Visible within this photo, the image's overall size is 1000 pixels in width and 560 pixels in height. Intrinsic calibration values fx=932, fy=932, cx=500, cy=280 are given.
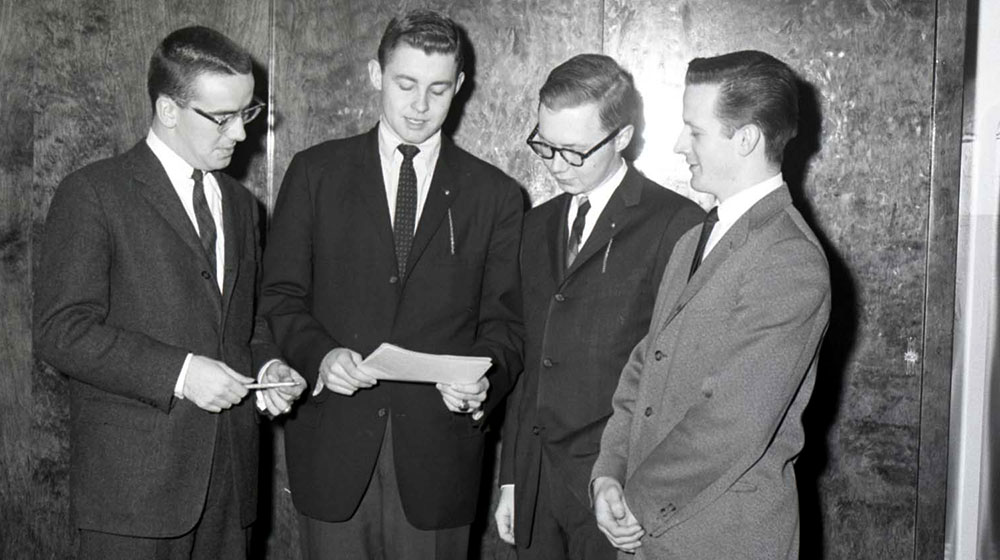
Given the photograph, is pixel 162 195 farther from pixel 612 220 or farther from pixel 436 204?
pixel 612 220

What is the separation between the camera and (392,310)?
98.6 inches

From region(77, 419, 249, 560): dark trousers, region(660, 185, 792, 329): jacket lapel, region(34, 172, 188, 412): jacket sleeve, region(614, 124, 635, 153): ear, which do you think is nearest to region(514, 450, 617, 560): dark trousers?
region(660, 185, 792, 329): jacket lapel

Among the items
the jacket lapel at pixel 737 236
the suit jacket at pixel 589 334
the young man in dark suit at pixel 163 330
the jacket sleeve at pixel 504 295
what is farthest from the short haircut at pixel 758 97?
the young man in dark suit at pixel 163 330

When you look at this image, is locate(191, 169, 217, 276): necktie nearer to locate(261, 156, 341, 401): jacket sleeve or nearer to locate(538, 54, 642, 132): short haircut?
locate(261, 156, 341, 401): jacket sleeve

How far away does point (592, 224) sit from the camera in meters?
2.52

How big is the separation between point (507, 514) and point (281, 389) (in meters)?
0.71

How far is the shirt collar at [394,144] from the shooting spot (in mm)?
2613

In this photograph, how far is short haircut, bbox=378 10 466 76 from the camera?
256 centimetres

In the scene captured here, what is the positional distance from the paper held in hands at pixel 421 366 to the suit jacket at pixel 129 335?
46 cm

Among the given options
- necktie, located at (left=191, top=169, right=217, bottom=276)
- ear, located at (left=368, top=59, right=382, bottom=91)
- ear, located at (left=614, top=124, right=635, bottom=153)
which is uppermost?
ear, located at (left=368, top=59, right=382, bottom=91)

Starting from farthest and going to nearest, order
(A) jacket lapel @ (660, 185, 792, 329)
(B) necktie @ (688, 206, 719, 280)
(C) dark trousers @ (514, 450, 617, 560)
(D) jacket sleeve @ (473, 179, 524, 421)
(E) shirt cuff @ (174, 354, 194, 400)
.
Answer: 1. (D) jacket sleeve @ (473, 179, 524, 421)
2. (C) dark trousers @ (514, 450, 617, 560)
3. (E) shirt cuff @ (174, 354, 194, 400)
4. (B) necktie @ (688, 206, 719, 280)
5. (A) jacket lapel @ (660, 185, 792, 329)

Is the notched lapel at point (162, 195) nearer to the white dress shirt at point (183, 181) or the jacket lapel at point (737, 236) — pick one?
the white dress shirt at point (183, 181)

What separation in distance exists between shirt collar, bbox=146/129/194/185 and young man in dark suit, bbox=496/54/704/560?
94 centimetres

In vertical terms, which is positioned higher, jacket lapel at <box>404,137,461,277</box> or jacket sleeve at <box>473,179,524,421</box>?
jacket lapel at <box>404,137,461,277</box>
